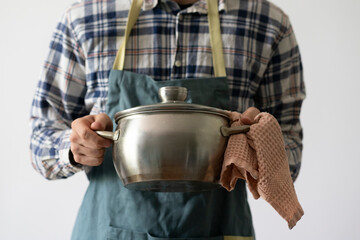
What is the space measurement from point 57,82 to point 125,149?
46 cm

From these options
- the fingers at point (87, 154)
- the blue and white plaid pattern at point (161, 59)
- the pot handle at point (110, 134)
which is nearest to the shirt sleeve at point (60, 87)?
the blue and white plaid pattern at point (161, 59)

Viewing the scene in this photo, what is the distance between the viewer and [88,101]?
107cm

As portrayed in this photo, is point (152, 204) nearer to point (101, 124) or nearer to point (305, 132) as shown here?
point (101, 124)

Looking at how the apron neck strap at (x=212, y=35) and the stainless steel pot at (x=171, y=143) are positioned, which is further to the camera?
the apron neck strap at (x=212, y=35)

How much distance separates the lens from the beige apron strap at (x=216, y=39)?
1.03 metres

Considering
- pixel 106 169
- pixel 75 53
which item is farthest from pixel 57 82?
pixel 106 169

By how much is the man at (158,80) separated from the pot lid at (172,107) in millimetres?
275

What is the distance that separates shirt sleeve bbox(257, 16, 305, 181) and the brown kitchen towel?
14.4 inches

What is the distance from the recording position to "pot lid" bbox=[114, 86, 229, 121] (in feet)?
2.16

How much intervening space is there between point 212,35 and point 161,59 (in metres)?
0.11

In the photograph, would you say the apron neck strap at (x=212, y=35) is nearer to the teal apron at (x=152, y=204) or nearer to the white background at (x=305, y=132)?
the teal apron at (x=152, y=204)

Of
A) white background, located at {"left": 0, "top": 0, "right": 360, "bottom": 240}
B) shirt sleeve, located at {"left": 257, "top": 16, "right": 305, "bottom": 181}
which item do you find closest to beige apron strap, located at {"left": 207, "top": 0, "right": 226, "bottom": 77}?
shirt sleeve, located at {"left": 257, "top": 16, "right": 305, "bottom": 181}

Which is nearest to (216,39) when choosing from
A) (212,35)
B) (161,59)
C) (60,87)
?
(212,35)

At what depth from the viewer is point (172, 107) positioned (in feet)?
2.16
